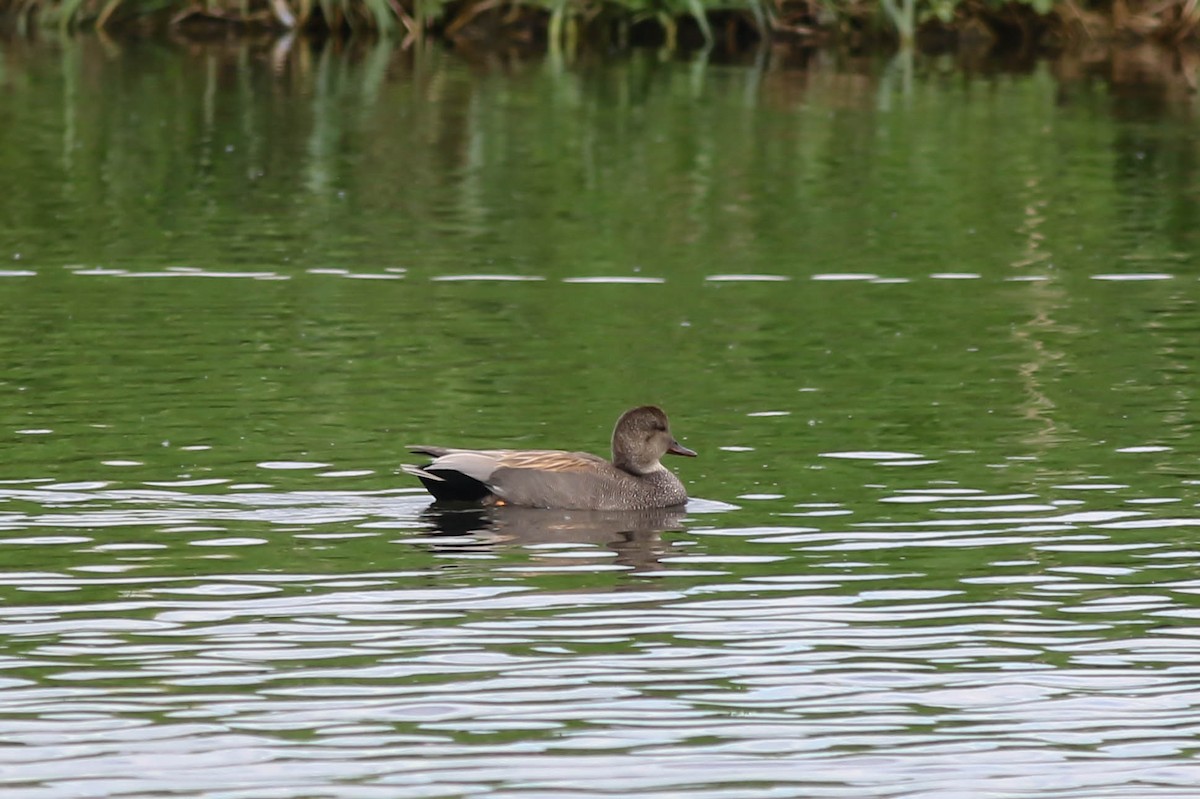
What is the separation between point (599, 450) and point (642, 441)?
142cm

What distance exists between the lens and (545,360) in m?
17.2

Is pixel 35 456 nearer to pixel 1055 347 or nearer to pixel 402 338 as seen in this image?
pixel 402 338

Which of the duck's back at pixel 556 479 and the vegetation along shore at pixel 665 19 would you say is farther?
the vegetation along shore at pixel 665 19

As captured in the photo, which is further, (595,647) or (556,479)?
(556,479)

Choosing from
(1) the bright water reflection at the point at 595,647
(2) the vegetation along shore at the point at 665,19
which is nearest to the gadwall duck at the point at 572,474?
(1) the bright water reflection at the point at 595,647

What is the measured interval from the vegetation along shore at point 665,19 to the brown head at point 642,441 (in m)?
30.7

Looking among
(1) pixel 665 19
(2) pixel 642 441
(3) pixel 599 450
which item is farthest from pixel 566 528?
(1) pixel 665 19

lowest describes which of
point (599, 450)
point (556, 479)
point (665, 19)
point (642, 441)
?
point (599, 450)

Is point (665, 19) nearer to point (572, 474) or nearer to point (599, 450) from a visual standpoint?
point (599, 450)

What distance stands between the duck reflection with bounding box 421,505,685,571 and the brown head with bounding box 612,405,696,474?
282 millimetres

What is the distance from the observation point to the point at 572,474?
1269 cm

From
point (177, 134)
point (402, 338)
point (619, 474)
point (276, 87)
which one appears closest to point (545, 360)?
point (402, 338)

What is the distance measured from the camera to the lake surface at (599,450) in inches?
338

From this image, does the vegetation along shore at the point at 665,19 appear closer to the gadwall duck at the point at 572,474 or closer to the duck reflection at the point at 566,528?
the gadwall duck at the point at 572,474
